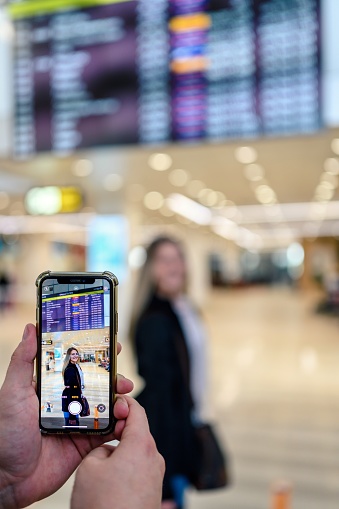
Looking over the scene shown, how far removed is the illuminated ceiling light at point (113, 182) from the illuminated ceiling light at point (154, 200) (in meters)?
1.36

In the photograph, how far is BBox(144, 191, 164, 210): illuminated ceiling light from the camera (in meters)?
11.7

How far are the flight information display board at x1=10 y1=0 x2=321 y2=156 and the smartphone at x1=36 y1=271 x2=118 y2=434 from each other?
3.64m

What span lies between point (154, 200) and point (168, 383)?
36.6ft

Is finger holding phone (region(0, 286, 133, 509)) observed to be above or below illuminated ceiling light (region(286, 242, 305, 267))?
below

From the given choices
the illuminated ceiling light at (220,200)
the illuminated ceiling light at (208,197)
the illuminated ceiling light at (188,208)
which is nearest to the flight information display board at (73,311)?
the illuminated ceiling light at (208,197)

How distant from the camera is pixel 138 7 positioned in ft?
13.5

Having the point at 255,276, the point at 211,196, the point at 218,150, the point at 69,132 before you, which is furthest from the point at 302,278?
the point at 69,132

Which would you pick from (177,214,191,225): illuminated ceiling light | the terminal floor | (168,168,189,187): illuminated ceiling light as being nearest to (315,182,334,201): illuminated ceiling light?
(168,168,189,187): illuminated ceiling light

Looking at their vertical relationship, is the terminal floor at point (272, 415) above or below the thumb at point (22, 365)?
below

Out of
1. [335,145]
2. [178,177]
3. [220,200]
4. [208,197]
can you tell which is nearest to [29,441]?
[335,145]

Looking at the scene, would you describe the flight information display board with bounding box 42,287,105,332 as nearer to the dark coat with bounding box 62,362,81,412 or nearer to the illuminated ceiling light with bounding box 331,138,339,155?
the dark coat with bounding box 62,362,81,412

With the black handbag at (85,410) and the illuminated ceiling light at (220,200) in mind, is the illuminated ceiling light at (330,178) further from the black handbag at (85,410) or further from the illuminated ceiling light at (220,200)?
the black handbag at (85,410)

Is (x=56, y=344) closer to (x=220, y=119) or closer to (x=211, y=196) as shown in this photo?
(x=220, y=119)

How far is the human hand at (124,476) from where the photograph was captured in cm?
56
